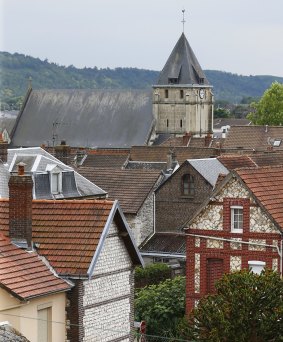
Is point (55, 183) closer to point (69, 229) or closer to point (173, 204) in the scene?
point (173, 204)

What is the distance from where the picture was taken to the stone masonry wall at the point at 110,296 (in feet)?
80.1

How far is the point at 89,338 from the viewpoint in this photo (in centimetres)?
2442

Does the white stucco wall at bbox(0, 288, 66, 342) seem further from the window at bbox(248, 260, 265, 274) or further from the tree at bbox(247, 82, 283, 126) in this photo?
the tree at bbox(247, 82, 283, 126)

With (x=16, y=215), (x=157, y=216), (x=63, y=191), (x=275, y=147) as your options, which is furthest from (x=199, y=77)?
(x=16, y=215)

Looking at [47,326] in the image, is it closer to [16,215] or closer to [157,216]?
[16,215]

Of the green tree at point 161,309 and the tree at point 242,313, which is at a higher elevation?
the tree at point 242,313

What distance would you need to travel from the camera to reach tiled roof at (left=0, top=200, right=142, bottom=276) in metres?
24.1

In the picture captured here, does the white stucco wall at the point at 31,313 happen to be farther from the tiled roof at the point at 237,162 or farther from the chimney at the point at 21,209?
the tiled roof at the point at 237,162

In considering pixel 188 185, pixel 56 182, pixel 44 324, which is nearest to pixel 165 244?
pixel 188 185

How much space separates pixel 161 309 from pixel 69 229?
12.1 meters

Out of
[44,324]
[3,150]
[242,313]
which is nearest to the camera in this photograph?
[44,324]

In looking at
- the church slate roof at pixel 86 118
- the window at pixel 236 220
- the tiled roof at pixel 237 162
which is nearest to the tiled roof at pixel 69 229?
the window at pixel 236 220

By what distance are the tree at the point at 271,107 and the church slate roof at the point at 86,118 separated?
50.4 feet

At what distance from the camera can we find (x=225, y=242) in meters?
33.7
